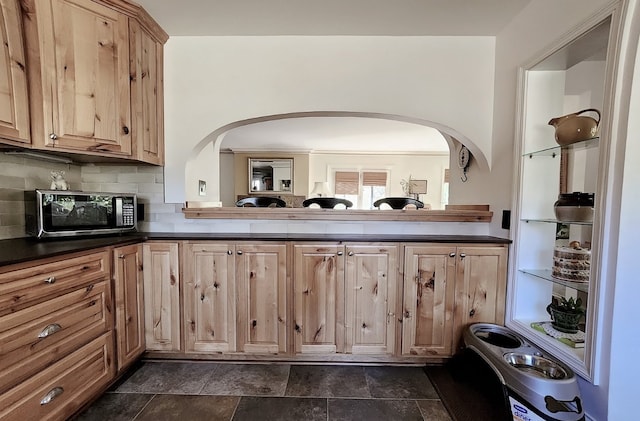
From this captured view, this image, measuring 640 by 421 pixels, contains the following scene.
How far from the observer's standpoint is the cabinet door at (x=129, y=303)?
1.64 meters

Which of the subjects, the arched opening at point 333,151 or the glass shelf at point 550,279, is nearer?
the glass shelf at point 550,279

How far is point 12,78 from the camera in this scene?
133 centimetres

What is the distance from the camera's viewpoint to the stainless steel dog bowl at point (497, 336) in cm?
163

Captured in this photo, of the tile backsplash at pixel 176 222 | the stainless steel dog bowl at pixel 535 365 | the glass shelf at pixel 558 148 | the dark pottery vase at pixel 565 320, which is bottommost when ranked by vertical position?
the stainless steel dog bowl at pixel 535 365

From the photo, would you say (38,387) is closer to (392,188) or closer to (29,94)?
(29,94)

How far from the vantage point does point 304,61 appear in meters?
2.04

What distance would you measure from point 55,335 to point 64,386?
26 cm

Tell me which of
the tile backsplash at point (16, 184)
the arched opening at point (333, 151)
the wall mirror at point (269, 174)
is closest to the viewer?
the tile backsplash at point (16, 184)

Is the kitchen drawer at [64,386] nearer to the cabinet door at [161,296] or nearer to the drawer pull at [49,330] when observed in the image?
the drawer pull at [49,330]

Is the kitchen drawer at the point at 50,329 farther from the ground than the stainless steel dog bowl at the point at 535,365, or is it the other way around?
the kitchen drawer at the point at 50,329

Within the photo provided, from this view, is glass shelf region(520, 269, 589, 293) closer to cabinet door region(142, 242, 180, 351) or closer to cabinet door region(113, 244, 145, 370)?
cabinet door region(142, 242, 180, 351)

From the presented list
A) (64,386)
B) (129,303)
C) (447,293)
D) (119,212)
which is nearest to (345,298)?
(447,293)

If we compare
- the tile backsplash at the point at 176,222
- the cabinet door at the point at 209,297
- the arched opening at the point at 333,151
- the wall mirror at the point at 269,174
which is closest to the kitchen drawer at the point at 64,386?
the cabinet door at the point at 209,297

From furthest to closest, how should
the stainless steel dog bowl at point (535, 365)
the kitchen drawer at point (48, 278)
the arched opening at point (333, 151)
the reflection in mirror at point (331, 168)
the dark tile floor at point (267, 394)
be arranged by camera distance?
1. the reflection in mirror at point (331, 168)
2. the arched opening at point (333, 151)
3. the dark tile floor at point (267, 394)
4. the stainless steel dog bowl at point (535, 365)
5. the kitchen drawer at point (48, 278)
